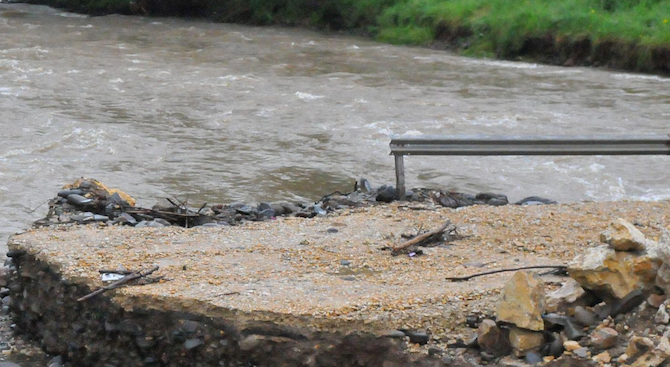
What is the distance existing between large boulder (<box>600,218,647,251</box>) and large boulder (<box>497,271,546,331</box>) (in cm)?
58

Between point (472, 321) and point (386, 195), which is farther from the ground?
point (472, 321)

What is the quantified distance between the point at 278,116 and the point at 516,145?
860cm

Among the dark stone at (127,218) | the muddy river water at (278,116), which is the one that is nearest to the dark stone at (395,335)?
the dark stone at (127,218)

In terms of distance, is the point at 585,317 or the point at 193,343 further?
the point at 193,343

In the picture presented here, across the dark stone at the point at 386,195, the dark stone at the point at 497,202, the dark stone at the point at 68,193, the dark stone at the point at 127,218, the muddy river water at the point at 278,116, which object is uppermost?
the dark stone at the point at 68,193

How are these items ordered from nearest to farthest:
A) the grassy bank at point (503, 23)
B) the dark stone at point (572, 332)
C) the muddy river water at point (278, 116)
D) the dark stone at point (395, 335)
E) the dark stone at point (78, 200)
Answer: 1. the dark stone at point (572, 332)
2. the dark stone at point (395, 335)
3. the dark stone at point (78, 200)
4. the muddy river water at point (278, 116)
5. the grassy bank at point (503, 23)

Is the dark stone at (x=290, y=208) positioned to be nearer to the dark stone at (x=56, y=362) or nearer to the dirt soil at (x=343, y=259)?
the dirt soil at (x=343, y=259)

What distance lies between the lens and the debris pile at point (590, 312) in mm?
5094

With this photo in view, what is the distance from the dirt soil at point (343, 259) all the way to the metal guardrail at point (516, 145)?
1.86 ft

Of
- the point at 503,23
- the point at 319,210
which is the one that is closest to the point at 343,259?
the point at 319,210

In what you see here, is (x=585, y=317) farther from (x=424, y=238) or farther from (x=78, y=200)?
(x=78, y=200)

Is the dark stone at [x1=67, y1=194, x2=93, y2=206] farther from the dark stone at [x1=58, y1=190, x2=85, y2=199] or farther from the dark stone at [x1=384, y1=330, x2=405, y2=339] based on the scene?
the dark stone at [x1=384, y1=330, x2=405, y2=339]

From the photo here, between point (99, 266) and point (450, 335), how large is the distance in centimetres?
279

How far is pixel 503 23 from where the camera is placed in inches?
1099
